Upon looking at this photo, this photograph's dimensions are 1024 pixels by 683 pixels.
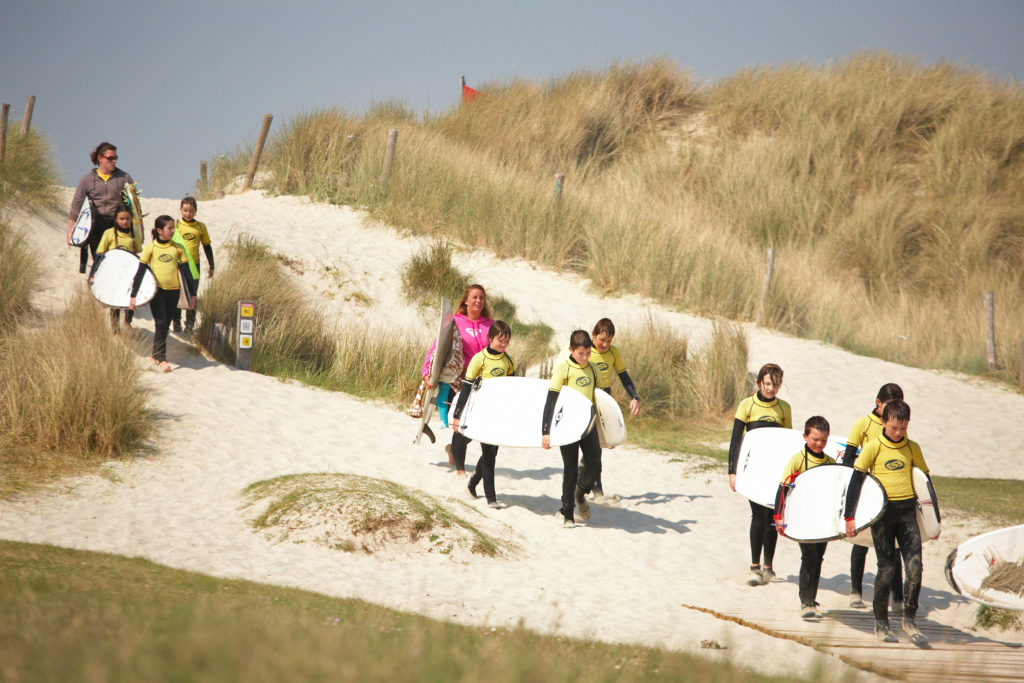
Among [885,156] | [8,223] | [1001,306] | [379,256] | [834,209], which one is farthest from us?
[885,156]

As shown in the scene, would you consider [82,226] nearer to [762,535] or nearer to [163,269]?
[163,269]

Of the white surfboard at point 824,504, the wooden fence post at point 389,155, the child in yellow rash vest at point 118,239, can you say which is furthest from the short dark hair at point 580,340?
the wooden fence post at point 389,155

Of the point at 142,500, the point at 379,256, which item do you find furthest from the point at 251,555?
the point at 379,256

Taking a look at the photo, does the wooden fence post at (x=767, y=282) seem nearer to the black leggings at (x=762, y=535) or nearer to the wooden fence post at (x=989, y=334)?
the wooden fence post at (x=989, y=334)

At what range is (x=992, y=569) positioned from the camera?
5750mm

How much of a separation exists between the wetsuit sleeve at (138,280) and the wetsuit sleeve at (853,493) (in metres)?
8.71

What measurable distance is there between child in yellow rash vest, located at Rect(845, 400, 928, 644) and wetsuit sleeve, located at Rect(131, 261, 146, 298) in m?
8.71

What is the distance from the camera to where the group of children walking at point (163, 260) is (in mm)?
10664

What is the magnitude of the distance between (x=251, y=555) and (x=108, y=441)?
2982mm

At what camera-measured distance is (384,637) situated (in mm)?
2713

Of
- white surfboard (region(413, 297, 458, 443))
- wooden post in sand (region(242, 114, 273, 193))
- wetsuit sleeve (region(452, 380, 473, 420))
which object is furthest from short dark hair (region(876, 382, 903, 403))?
wooden post in sand (region(242, 114, 273, 193))

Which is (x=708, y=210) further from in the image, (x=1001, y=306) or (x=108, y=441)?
Result: (x=108, y=441)

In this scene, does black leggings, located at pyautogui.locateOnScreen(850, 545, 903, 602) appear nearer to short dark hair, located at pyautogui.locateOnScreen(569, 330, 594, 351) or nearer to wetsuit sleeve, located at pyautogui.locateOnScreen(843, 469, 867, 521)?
wetsuit sleeve, located at pyautogui.locateOnScreen(843, 469, 867, 521)

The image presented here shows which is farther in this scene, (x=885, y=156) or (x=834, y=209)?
(x=885, y=156)
